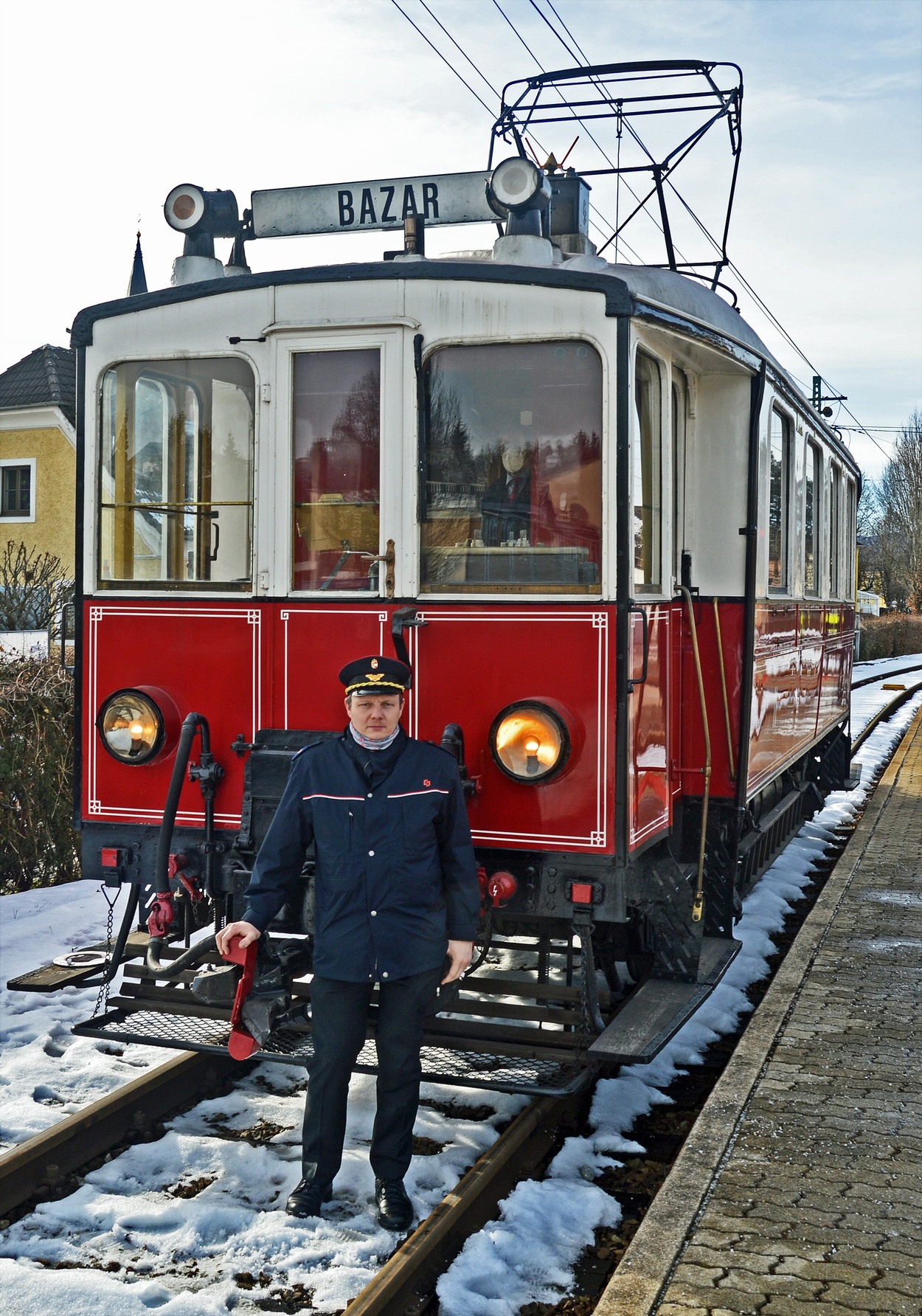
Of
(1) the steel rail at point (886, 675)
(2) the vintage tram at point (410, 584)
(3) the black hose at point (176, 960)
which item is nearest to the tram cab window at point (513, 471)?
(2) the vintage tram at point (410, 584)

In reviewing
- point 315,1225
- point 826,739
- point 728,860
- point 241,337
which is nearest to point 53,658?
point 241,337

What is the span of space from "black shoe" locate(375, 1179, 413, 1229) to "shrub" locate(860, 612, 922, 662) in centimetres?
3733

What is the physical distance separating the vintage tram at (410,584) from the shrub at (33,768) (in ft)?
8.73

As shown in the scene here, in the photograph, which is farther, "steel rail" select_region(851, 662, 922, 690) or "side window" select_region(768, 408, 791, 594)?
"steel rail" select_region(851, 662, 922, 690)

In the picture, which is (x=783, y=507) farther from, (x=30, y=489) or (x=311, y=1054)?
(x=30, y=489)

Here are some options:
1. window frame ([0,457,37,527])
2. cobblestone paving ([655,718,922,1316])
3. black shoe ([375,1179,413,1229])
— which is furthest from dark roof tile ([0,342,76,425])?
black shoe ([375,1179,413,1229])

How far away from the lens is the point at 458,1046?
15.2ft

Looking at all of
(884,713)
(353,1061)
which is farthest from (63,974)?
(884,713)

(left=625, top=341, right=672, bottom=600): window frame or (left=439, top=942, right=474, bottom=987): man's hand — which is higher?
(left=625, top=341, right=672, bottom=600): window frame

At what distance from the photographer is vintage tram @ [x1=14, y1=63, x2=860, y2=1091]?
463 cm

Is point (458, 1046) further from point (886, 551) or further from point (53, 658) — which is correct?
point (886, 551)

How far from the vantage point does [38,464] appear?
964 inches

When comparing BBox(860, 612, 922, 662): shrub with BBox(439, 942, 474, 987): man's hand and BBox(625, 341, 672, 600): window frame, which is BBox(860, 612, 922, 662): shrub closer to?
BBox(625, 341, 672, 600): window frame

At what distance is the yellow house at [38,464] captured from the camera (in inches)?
952
